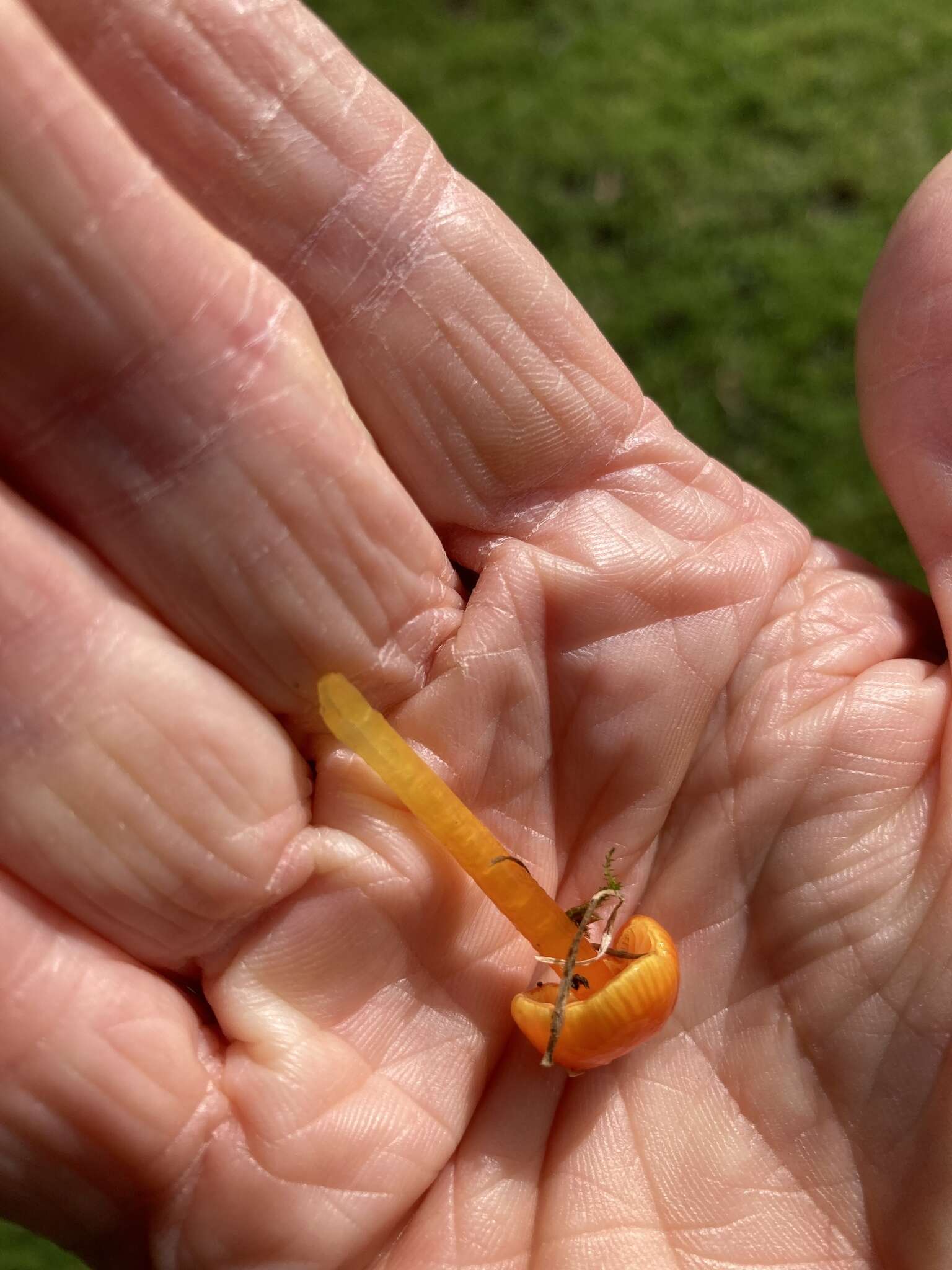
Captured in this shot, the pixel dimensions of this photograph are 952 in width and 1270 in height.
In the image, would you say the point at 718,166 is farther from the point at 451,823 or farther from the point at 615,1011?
the point at 615,1011

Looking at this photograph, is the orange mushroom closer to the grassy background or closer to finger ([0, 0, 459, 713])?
finger ([0, 0, 459, 713])

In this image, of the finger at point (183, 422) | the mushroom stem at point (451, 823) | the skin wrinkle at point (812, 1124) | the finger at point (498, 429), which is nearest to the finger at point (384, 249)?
the finger at point (498, 429)

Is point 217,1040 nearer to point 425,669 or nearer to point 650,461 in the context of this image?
point 425,669

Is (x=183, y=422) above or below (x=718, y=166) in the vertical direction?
above

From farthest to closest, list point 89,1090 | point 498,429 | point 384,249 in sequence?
point 498,429 < point 384,249 < point 89,1090

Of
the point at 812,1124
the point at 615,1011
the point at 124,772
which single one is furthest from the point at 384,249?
the point at 812,1124

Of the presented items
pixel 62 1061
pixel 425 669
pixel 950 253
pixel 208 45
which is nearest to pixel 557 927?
pixel 425 669

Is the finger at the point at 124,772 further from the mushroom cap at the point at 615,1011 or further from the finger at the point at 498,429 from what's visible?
the mushroom cap at the point at 615,1011
